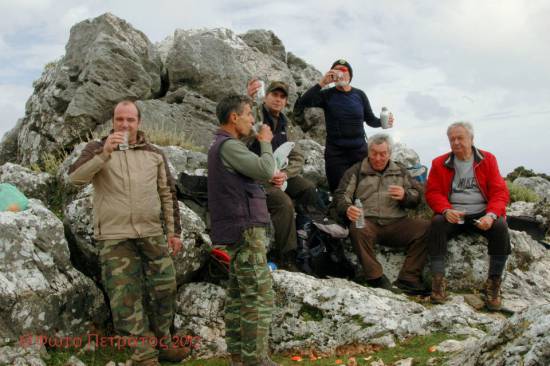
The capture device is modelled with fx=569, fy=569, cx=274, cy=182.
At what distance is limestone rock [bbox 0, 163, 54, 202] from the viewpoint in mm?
9320

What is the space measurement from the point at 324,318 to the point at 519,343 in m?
3.60

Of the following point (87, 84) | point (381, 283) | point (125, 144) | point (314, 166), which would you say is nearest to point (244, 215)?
point (125, 144)

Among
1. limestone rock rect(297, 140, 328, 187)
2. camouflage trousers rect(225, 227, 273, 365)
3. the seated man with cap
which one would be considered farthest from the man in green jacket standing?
limestone rock rect(297, 140, 328, 187)

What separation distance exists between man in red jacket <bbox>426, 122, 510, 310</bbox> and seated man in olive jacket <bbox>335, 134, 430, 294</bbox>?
1.07ft

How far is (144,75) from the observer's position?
1409 cm

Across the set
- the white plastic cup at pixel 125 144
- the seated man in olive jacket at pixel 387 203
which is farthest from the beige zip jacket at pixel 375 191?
the white plastic cup at pixel 125 144

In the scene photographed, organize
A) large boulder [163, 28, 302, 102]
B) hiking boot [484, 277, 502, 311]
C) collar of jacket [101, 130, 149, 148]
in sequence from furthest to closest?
large boulder [163, 28, 302, 102] → hiking boot [484, 277, 502, 311] → collar of jacket [101, 130, 149, 148]

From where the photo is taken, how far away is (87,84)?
1345 cm

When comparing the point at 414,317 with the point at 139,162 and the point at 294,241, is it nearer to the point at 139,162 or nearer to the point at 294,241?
the point at 294,241

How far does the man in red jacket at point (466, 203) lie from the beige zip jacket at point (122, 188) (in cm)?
Answer: 446

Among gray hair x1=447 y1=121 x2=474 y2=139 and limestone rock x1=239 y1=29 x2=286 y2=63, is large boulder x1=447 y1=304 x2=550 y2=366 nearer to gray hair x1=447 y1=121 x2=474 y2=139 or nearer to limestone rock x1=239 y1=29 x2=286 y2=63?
gray hair x1=447 y1=121 x2=474 y2=139

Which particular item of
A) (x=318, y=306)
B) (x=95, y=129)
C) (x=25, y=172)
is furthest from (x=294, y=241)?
(x=95, y=129)

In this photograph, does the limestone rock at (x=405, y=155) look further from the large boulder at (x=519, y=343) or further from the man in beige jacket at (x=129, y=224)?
the large boulder at (x=519, y=343)

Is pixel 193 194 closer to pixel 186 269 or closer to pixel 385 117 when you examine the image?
pixel 186 269
